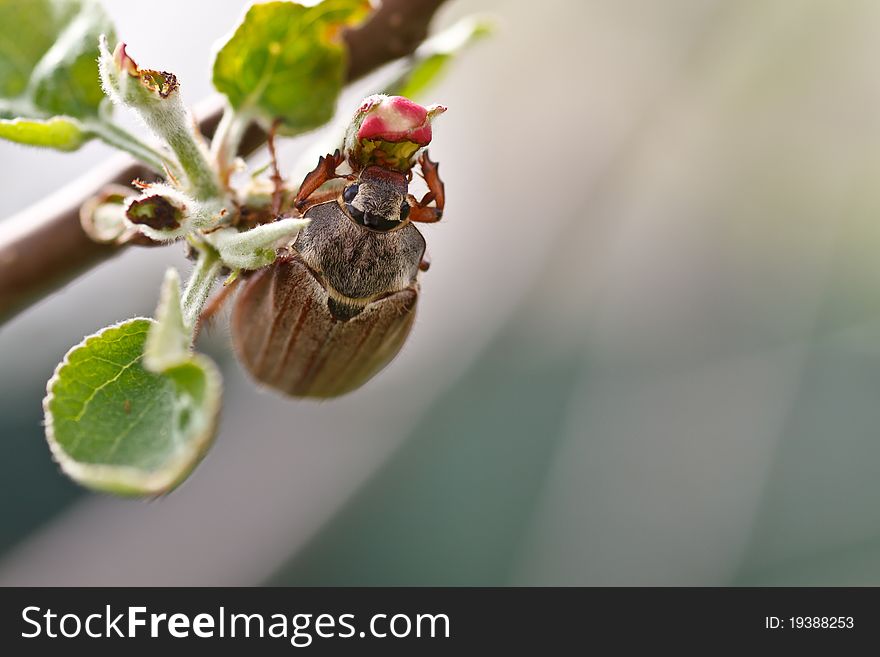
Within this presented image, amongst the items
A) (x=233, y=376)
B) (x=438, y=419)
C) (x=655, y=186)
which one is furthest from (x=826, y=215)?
(x=233, y=376)

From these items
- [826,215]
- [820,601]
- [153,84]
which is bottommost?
[153,84]

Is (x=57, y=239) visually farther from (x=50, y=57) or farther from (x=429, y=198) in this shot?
(x=429, y=198)

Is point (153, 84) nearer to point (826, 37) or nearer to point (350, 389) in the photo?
point (350, 389)

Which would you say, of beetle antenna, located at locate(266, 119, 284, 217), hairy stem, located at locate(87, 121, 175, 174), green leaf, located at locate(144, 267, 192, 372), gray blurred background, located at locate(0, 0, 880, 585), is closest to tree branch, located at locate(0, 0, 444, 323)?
hairy stem, located at locate(87, 121, 175, 174)

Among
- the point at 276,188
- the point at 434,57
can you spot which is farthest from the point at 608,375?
the point at 276,188

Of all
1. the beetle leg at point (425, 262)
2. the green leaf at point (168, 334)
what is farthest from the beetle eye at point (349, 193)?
the green leaf at point (168, 334)

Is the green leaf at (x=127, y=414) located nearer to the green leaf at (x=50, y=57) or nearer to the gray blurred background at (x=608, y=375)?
the green leaf at (x=50, y=57)
